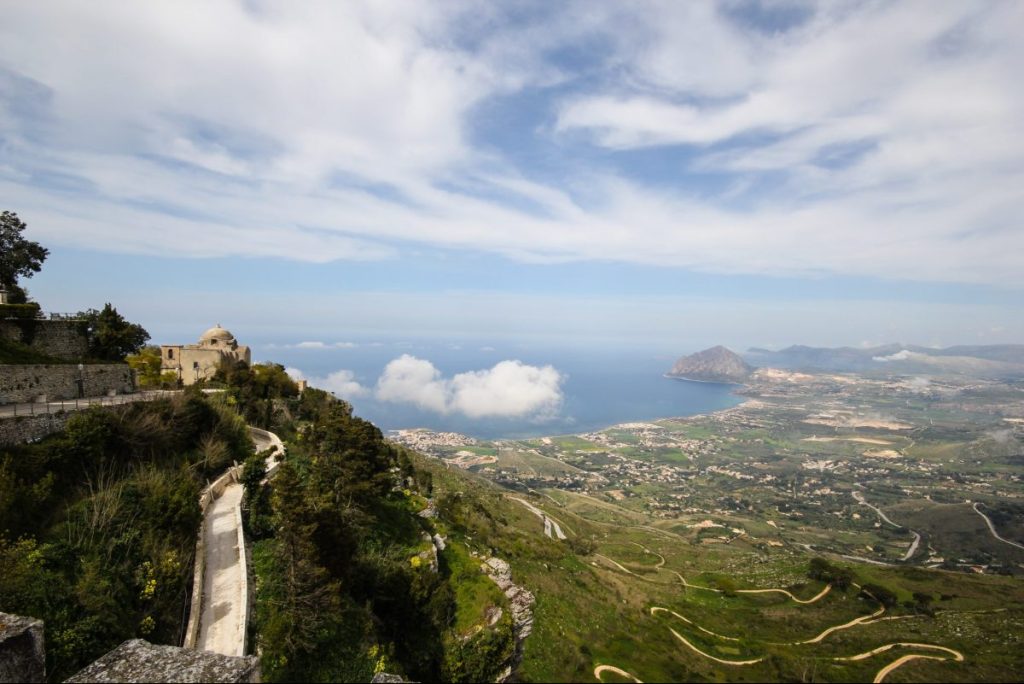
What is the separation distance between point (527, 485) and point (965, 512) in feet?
307

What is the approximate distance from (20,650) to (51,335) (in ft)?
67.4

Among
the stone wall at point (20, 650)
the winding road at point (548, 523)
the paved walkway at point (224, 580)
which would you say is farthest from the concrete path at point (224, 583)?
the winding road at point (548, 523)

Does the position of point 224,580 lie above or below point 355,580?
above

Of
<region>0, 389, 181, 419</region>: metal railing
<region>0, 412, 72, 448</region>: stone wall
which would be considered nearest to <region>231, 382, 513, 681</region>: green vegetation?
<region>0, 389, 181, 419</region>: metal railing

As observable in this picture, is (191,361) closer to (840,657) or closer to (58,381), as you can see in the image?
(58,381)

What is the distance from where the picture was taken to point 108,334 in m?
23.7

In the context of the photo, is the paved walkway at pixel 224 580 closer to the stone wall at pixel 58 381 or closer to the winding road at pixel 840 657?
the stone wall at pixel 58 381

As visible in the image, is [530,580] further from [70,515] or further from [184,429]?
[70,515]

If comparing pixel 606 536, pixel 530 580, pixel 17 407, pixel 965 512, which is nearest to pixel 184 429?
pixel 17 407

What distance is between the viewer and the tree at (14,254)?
23.1 metres

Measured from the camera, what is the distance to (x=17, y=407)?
15.3 metres

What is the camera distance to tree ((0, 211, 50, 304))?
23.1 meters

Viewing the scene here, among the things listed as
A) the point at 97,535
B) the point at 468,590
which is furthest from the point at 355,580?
the point at 97,535

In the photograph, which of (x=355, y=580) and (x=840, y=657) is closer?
(x=355, y=580)
